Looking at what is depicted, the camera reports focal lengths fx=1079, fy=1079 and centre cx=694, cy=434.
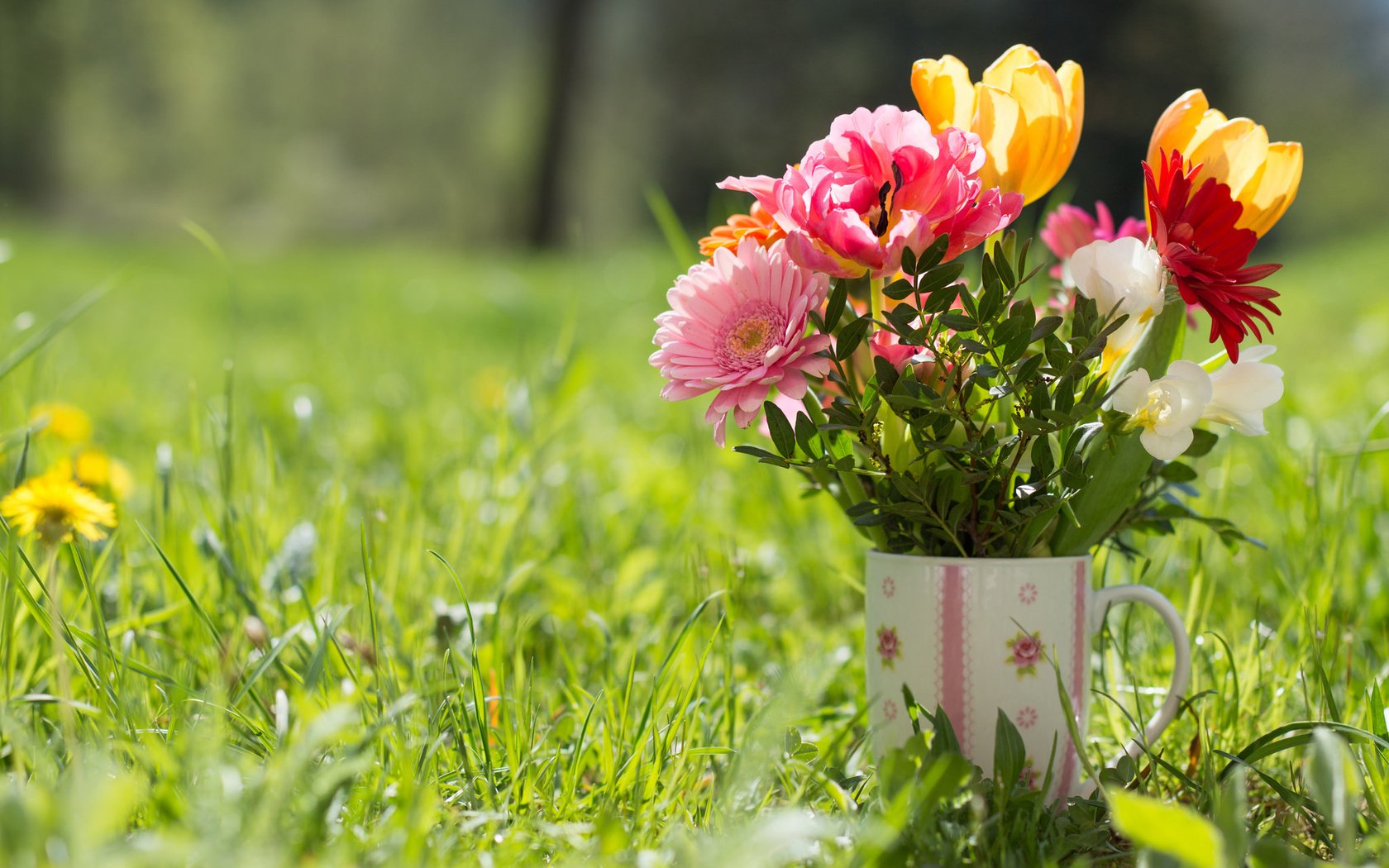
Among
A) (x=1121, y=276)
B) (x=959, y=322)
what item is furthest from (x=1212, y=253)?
(x=959, y=322)

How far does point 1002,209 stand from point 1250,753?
389mm

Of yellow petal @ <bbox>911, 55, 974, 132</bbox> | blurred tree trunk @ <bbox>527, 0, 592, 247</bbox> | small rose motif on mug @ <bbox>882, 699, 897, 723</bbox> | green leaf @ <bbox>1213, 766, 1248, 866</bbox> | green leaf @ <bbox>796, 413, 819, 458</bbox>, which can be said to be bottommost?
small rose motif on mug @ <bbox>882, 699, 897, 723</bbox>

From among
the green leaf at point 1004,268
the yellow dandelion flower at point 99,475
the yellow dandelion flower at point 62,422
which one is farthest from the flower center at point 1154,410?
the yellow dandelion flower at point 62,422

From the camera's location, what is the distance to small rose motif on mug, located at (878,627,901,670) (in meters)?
0.76

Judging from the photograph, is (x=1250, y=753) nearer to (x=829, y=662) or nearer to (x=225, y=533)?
(x=829, y=662)

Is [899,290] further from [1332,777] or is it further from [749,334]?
[1332,777]

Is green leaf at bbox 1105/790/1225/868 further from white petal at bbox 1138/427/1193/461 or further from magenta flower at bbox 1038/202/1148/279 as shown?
magenta flower at bbox 1038/202/1148/279

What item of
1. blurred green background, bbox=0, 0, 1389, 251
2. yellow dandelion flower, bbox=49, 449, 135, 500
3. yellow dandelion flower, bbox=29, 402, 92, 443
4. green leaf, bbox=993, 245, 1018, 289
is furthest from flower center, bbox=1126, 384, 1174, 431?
yellow dandelion flower, bbox=29, 402, 92, 443

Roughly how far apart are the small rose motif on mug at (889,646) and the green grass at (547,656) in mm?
80

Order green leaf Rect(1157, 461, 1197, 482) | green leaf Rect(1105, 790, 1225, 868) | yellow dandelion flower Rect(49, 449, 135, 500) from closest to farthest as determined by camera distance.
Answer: green leaf Rect(1105, 790, 1225, 868), green leaf Rect(1157, 461, 1197, 482), yellow dandelion flower Rect(49, 449, 135, 500)

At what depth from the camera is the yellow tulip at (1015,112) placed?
74 cm

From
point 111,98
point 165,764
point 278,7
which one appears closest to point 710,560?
point 165,764

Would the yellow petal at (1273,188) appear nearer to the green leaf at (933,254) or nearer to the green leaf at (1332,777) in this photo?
the green leaf at (933,254)

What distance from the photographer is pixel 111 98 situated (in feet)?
44.1
